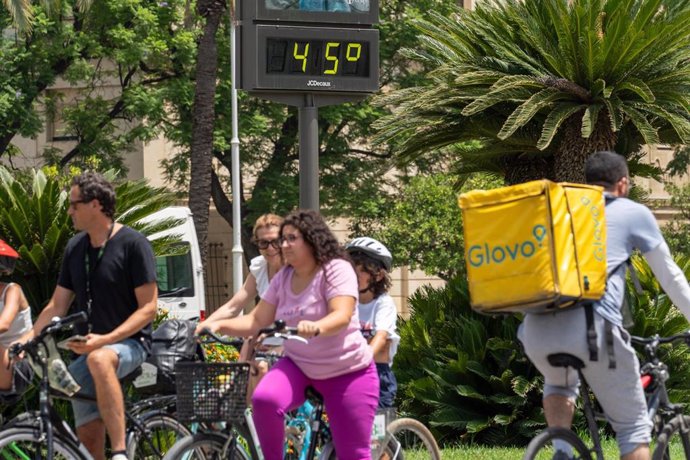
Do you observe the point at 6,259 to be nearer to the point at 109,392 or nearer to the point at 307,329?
the point at 109,392

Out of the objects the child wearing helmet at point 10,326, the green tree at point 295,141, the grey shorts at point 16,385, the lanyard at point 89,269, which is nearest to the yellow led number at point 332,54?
the child wearing helmet at point 10,326

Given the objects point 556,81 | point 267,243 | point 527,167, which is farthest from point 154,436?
point 527,167

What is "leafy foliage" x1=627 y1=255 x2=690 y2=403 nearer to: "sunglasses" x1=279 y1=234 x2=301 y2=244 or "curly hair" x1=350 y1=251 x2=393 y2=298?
"curly hair" x1=350 y1=251 x2=393 y2=298

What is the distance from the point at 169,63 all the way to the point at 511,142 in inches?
754

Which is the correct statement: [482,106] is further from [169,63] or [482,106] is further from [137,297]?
[169,63]

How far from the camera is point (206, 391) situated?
5.97 meters

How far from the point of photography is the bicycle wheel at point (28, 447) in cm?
614

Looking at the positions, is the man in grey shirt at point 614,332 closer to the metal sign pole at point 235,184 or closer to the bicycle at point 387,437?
the bicycle at point 387,437

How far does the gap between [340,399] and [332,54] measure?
422 cm

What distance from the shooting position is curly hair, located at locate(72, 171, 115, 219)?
6562 millimetres

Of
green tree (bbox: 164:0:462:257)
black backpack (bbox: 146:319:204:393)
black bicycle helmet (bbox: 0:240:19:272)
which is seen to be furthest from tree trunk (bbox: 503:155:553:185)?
green tree (bbox: 164:0:462:257)

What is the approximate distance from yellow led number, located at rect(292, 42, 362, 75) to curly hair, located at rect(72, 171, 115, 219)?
3.47m

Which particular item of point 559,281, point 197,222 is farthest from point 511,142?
point 197,222

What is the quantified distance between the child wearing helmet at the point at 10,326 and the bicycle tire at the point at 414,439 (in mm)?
1970
